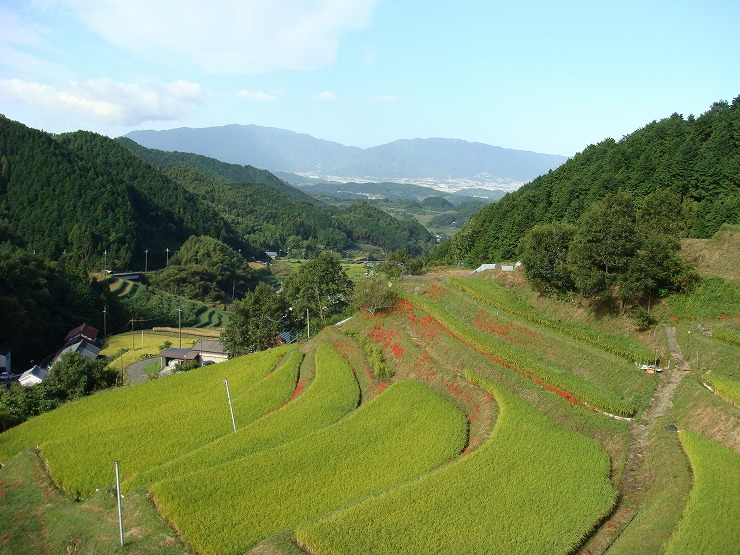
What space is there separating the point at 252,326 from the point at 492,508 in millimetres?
29531

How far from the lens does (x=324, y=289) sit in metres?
43.6

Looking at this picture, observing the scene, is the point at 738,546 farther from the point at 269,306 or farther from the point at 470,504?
the point at 269,306

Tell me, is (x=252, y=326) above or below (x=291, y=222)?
below

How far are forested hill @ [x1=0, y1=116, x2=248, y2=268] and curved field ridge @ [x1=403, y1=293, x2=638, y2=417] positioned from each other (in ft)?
259

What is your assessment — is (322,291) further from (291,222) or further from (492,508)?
(291,222)

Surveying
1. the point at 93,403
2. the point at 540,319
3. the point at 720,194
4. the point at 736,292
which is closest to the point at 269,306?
the point at 93,403

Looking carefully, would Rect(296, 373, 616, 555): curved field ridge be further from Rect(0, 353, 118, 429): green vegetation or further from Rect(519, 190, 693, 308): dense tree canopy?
Rect(0, 353, 118, 429): green vegetation

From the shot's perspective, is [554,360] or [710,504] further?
[554,360]

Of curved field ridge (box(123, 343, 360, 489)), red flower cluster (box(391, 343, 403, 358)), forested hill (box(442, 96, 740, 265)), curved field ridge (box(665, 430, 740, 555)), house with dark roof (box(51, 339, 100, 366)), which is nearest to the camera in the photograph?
curved field ridge (box(665, 430, 740, 555))

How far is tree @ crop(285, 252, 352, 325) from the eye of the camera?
1703 inches

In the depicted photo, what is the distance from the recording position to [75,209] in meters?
95.9

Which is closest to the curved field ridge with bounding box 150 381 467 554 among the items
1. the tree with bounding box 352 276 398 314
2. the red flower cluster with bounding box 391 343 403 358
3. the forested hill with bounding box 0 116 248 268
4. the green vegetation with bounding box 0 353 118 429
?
the red flower cluster with bounding box 391 343 403 358

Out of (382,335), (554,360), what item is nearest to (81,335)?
(382,335)

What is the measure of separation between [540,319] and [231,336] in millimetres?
23173
